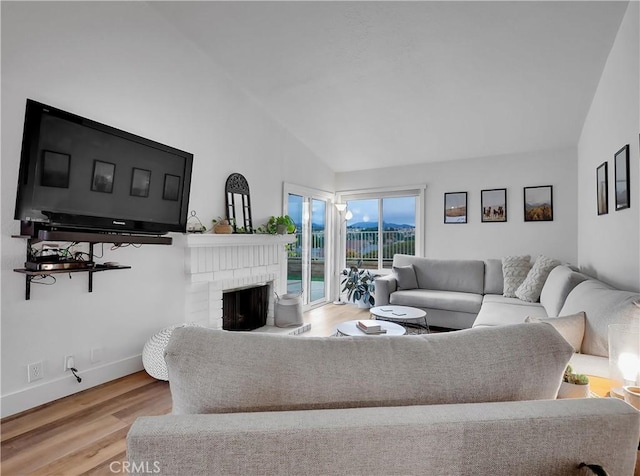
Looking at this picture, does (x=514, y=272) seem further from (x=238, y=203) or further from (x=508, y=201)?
(x=238, y=203)

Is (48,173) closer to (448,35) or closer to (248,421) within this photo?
(248,421)

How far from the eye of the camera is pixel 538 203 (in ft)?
14.7

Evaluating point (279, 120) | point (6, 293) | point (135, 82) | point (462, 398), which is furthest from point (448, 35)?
point (6, 293)

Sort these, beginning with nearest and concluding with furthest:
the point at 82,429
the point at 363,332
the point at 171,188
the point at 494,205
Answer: the point at 82,429, the point at 363,332, the point at 171,188, the point at 494,205

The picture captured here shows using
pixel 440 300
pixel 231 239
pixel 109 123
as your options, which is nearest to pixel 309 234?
pixel 231 239

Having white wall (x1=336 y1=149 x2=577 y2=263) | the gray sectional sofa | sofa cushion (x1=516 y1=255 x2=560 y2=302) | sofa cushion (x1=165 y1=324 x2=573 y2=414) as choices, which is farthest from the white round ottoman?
white wall (x1=336 y1=149 x2=577 y2=263)

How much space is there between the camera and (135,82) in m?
2.89

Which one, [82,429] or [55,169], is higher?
[55,169]

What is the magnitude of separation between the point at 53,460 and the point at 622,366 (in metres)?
2.64

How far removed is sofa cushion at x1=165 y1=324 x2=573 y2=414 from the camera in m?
0.74

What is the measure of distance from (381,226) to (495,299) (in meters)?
Answer: 2.30

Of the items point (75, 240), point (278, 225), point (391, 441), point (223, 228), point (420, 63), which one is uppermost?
point (420, 63)

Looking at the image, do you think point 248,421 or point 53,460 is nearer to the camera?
point 248,421

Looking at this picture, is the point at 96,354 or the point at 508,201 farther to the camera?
the point at 508,201
